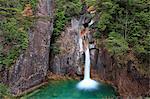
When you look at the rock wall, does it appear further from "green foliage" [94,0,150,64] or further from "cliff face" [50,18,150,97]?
"green foliage" [94,0,150,64]

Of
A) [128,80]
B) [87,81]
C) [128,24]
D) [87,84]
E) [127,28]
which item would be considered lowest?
[87,84]

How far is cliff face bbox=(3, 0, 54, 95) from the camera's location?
13938 millimetres

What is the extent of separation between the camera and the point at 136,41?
559 inches

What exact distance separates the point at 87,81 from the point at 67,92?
2.14 meters

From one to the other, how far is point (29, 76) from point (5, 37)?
7.95 feet

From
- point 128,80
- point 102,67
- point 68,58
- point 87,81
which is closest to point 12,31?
point 68,58

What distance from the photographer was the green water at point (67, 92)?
46.7 ft

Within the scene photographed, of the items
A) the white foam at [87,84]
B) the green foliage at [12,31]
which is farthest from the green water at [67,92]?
the green foliage at [12,31]

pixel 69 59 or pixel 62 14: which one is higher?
pixel 62 14

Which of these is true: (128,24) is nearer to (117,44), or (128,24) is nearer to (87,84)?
(117,44)

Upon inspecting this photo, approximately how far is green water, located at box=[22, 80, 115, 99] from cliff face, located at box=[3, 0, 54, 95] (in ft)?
2.08

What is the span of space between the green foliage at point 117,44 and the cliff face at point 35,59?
3991 millimetres

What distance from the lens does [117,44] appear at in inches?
544

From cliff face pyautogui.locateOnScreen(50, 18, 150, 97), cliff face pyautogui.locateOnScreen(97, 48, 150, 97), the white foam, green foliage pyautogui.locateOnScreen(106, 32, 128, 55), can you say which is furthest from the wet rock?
green foliage pyautogui.locateOnScreen(106, 32, 128, 55)
